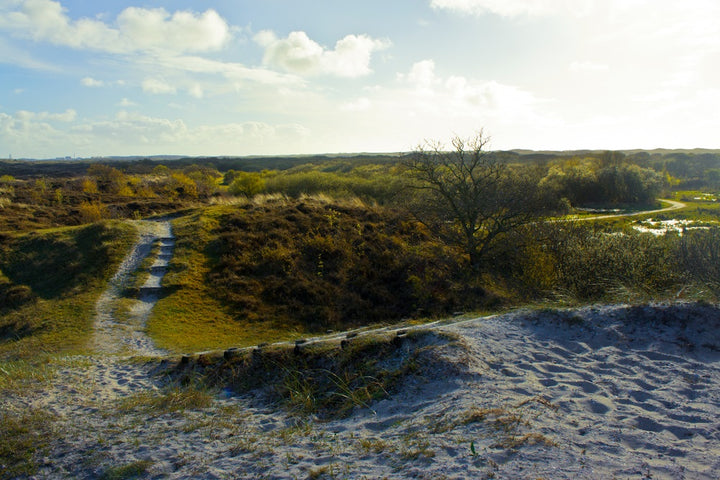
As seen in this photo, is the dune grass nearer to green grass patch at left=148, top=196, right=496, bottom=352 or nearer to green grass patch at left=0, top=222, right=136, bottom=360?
green grass patch at left=148, top=196, right=496, bottom=352

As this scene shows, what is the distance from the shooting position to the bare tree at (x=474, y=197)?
1855cm

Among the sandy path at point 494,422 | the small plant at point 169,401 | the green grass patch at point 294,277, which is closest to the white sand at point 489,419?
the sandy path at point 494,422

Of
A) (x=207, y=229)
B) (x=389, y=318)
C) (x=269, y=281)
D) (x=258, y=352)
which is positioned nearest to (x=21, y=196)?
(x=207, y=229)

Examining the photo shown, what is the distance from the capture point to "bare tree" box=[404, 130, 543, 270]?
1855cm

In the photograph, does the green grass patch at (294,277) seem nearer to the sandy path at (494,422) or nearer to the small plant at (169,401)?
the small plant at (169,401)

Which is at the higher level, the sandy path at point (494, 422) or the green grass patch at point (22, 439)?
the sandy path at point (494, 422)

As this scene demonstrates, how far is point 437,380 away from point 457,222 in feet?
48.1

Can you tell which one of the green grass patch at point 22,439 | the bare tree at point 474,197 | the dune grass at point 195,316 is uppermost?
the bare tree at point 474,197

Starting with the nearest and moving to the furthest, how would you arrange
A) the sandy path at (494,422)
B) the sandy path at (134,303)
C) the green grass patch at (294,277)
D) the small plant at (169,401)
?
the sandy path at (494,422) < the small plant at (169,401) < the sandy path at (134,303) < the green grass patch at (294,277)

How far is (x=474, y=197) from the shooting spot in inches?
732

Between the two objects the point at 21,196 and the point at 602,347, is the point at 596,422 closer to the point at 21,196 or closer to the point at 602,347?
the point at 602,347

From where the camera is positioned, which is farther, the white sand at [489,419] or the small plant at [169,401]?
the small plant at [169,401]

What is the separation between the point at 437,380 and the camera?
5566 mm

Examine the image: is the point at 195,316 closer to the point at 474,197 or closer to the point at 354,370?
the point at 354,370
